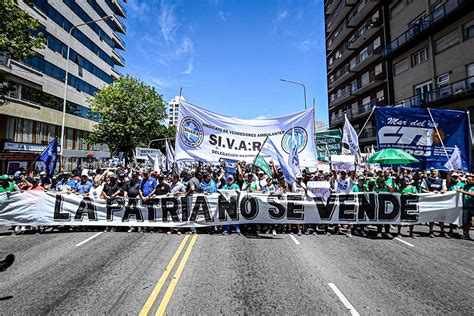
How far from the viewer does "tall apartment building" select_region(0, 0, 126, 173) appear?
22.2 metres

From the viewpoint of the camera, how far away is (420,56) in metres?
24.8

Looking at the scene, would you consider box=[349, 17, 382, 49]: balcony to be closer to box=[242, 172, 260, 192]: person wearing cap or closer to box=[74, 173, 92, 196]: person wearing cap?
box=[242, 172, 260, 192]: person wearing cap

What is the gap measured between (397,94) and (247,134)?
26.2 metres

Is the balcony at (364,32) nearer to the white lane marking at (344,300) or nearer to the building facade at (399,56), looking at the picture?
the building facade at (399,56)

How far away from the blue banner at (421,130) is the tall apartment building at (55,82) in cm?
2097

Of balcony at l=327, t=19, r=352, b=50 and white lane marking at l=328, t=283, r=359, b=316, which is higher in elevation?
balcony at l=327, t=19, r=352, b=50

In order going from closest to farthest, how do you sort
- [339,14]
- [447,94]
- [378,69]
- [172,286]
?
[172,286] < [447,94] < [378,69] < [339,14]

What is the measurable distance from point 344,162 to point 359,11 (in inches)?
1273

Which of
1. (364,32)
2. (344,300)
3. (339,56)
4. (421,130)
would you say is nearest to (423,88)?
(364,32)

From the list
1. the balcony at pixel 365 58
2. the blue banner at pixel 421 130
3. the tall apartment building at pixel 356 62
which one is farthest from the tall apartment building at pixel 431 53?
the blue banner at pixel 421 130

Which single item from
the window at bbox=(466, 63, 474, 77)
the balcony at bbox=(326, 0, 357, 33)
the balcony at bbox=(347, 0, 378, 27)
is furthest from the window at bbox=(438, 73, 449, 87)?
the balcony at bbox=(326, 0, 357, 33)

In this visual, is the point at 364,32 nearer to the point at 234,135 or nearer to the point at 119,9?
the point at 234,135

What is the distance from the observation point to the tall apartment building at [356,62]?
104ft

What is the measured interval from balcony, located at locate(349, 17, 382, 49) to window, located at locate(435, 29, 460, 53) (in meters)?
10.6
